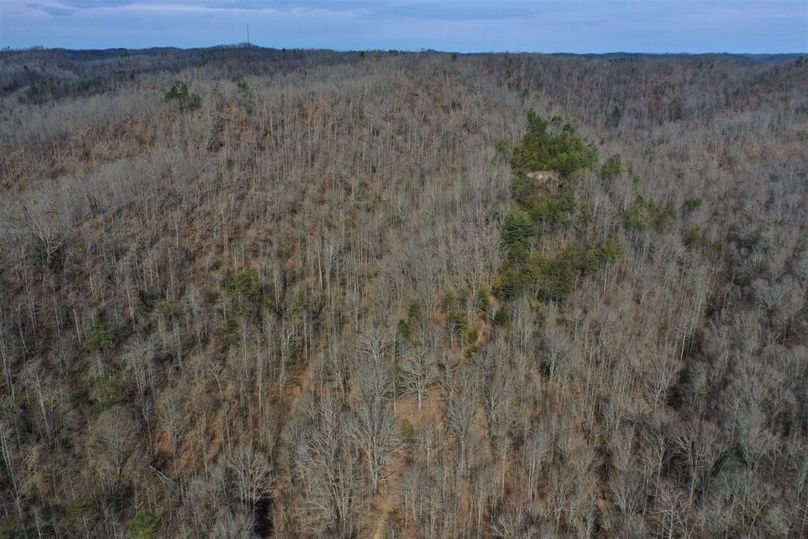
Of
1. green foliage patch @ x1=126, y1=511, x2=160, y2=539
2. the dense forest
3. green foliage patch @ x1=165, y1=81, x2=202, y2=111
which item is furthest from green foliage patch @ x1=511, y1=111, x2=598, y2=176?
green foliage patch @ x1=165, y1=81, x2=202, y2=111

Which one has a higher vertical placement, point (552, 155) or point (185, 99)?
point (185, 99)

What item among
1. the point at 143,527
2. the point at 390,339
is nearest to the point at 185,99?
the point at 390,339

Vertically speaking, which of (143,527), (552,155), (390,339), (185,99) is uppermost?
(185,99)

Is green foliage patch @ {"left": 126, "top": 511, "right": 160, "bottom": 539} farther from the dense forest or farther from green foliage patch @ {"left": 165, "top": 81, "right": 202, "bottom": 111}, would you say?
green foliage patch @ {"left": 165, "top": 81, "right": 202, "bottom": 111}

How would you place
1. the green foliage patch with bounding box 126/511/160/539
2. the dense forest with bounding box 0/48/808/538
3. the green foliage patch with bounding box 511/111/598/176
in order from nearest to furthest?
1. the green foliage patch with bounding box 126/511/160/539
2. the dense forest with bounding box 0/48/808/538
3. the green foliage patch with bounding box 511/111/598/176

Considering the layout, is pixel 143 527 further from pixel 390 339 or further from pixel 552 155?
pixel 552 155

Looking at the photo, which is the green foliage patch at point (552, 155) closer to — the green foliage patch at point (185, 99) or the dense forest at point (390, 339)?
the dense forest at point (390, 339)

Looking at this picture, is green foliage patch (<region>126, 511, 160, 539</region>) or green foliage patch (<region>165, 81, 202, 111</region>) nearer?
green foliage patch (<region>126, 511, 160, 539</region>)

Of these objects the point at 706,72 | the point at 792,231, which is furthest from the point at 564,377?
the point at 706,72

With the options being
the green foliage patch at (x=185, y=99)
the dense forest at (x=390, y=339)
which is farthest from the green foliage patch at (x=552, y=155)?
the green foliage patch at (x=185, y=99)
